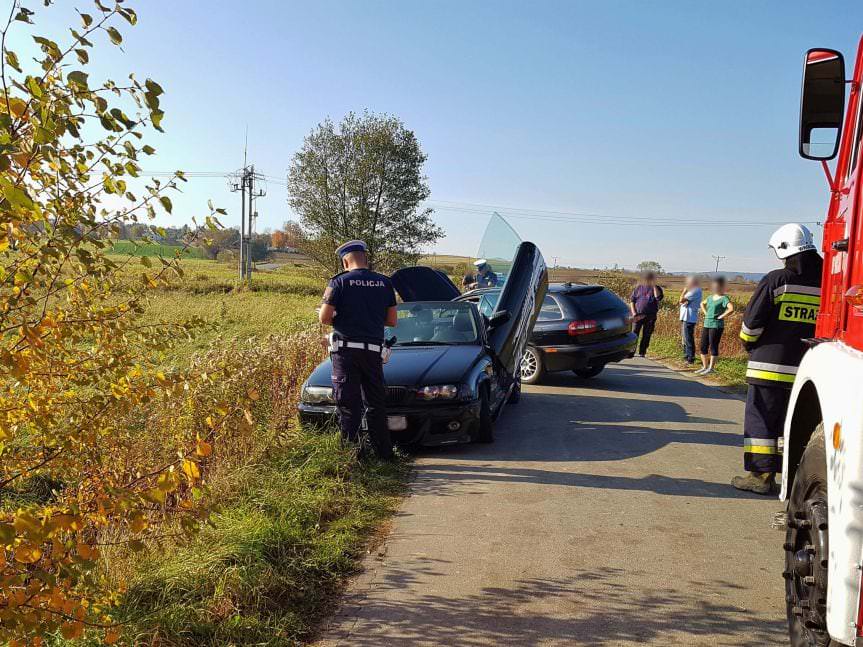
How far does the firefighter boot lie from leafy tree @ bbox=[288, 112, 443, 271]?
30711mm

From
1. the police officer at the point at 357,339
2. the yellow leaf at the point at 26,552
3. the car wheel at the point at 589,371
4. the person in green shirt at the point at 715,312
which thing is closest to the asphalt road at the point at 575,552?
the police officer at the point at 357,339

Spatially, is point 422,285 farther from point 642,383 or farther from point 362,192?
point 362,192

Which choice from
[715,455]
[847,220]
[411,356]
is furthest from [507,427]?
[847,220]

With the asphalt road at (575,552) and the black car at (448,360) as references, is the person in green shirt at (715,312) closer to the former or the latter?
the black car at (448,360)

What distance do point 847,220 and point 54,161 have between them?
10.5ft

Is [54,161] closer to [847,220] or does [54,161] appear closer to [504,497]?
[847,220]

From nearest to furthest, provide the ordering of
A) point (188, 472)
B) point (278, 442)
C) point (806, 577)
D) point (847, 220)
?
point (188, 472) → point (806, 577) → point (847, 220) → point (278, 442)

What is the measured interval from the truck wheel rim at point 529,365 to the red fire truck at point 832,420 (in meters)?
8.14

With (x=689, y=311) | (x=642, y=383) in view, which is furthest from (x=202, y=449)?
(x=689, y=311)

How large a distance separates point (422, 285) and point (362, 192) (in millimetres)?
27828

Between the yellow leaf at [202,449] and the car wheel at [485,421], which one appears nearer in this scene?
the yellow leaf at [202,449]

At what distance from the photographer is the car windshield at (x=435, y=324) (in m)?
8.22

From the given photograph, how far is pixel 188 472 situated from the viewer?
2436 millimetres

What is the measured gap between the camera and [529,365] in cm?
1193
